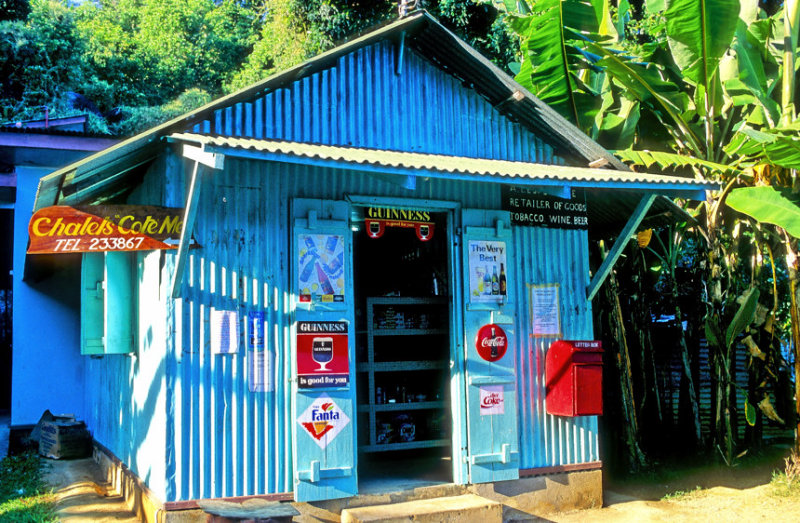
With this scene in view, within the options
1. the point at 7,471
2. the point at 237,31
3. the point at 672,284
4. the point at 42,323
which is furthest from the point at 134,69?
the point at 672,284

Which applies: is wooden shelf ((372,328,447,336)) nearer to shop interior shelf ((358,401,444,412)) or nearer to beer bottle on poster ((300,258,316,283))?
shop interior shelf ((358,401,444,412))

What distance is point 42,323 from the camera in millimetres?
10680

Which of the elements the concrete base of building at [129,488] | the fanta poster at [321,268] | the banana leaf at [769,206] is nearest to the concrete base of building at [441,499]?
the concrete base of building at [129,488]

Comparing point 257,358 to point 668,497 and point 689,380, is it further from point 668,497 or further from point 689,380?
point 689,380

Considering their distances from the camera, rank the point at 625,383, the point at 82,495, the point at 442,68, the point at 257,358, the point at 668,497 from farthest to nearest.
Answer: the point at 625,383
the point at 668,497
the point at 82,495
the point at 442,68
the point at 257,358

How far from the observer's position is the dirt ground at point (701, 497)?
722cm

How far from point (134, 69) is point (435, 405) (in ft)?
95.1

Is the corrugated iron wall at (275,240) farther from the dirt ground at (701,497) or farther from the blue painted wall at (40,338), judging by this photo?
the blue painted wall at (40,338)

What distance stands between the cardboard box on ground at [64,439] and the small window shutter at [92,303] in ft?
9.23

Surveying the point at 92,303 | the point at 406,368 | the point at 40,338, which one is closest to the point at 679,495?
the point at 406,368

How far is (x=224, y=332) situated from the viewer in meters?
5.99

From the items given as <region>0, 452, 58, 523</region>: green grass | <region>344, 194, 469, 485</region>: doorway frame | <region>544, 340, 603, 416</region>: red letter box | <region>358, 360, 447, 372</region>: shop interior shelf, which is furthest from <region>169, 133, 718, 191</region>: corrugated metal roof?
<region>0, 452, 58, 523</region>: green grass

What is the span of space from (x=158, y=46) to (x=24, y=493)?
98.9 ft

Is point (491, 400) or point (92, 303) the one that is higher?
point (92, 303)
